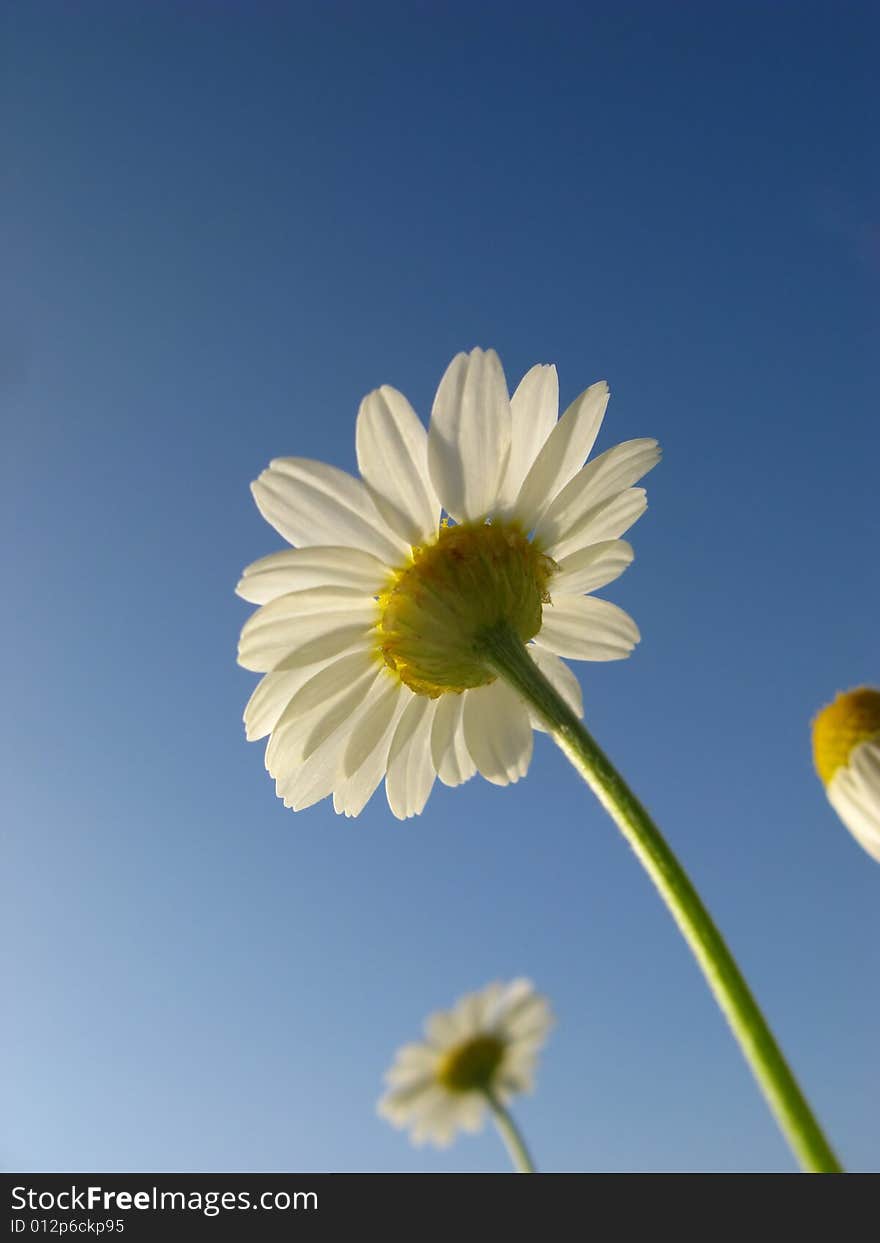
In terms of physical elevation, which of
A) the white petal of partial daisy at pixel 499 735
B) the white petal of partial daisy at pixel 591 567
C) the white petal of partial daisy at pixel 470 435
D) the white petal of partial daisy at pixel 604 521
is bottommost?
the white petal of partial daisy at pixel 499 735

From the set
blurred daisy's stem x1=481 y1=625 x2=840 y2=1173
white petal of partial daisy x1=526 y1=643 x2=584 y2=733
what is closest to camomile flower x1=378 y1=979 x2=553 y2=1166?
white petal of partial daisy x1=526 y1=643 x2=584 y2=733

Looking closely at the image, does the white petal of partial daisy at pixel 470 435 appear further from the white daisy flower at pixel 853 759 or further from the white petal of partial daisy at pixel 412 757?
the white daisy flower at pixel 853 759

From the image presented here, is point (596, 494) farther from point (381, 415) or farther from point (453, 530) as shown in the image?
point (381, 415)

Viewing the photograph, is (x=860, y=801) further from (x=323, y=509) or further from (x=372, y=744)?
(x=323, y=509)

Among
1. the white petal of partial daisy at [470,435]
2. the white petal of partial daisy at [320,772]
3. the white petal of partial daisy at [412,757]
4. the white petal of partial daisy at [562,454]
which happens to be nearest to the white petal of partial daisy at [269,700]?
the white petal of partial daisy at [320,772]

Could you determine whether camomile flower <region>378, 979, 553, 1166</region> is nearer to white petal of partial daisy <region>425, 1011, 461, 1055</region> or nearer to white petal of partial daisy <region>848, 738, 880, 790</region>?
white petal of partial daisy <region>425, 1011, 461, 1055</region>
